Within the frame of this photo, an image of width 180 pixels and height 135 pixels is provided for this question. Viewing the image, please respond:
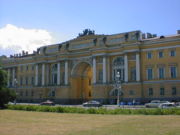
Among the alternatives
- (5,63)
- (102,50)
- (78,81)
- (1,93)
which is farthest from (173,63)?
(5,63)

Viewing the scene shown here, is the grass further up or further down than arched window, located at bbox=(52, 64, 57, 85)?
further down

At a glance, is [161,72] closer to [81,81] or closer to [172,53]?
[172,53]

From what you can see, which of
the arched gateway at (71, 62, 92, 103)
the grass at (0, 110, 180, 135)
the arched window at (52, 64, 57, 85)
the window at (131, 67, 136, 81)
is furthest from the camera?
the arched window at (52, 64, 57, 85)

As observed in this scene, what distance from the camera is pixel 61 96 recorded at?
77.6 metres

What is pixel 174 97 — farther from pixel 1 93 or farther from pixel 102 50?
pixel 1 93

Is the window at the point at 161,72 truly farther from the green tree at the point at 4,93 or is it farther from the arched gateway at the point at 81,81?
the green tree at the point at 4,93

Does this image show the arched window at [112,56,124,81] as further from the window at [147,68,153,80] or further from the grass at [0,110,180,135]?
the grass at [0,110,180,135]

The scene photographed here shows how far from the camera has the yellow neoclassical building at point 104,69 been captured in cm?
6103

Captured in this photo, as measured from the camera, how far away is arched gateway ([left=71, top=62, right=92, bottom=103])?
77.9 meters

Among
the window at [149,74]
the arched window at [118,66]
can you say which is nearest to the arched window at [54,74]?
the arched window at [118,66]

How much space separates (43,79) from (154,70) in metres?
35.5

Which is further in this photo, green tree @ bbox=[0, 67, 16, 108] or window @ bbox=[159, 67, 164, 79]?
window @ bbox=[159, 67, 164, 79]

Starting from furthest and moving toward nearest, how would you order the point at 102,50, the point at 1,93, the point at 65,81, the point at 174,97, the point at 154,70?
the point at 65,81 < the point at 102,50 < the point at 154,70 < the point at 174,97 < the point at 1,93

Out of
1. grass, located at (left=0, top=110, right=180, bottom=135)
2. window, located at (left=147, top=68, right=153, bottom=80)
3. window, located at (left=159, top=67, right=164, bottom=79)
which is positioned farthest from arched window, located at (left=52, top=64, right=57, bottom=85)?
grass, located at (left=0, top=110, right=180, bottom=135)
